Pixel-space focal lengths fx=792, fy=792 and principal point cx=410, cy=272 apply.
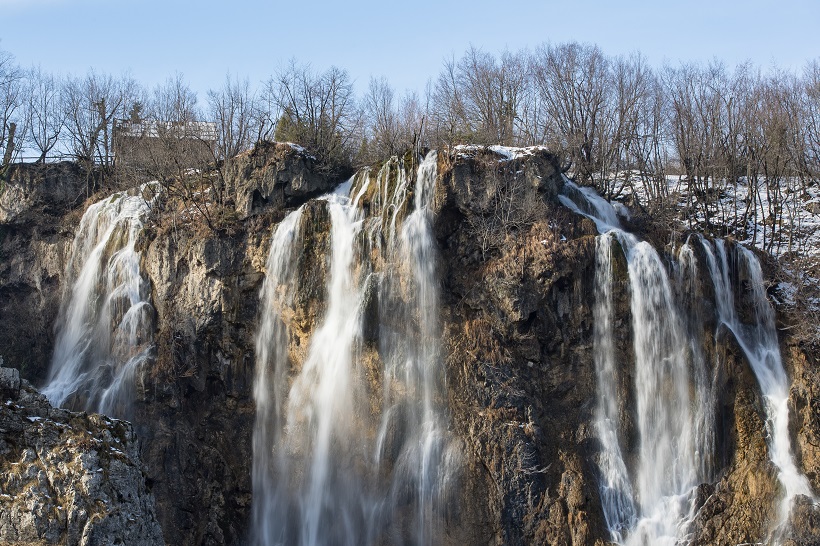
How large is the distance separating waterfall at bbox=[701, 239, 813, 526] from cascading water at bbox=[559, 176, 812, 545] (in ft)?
0.10

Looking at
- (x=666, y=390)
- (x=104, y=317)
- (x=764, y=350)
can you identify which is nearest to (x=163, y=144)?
(x=104, y=317)

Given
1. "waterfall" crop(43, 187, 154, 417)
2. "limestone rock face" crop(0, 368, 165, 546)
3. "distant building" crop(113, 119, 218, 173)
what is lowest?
"limestone rock face" crop(0, 368, 165, 546)

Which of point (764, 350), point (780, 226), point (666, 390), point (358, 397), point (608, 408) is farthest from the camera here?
point (780, 226)

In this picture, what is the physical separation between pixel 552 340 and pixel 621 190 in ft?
33.8

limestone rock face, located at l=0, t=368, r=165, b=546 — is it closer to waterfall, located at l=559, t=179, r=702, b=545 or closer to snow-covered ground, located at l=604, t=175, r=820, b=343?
waterfall, located at l=559, t=179, r=702, b=545

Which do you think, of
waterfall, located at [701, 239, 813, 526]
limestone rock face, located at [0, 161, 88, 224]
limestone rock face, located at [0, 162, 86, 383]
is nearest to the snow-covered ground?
waterfall, located at [701, 239, 813, 526]

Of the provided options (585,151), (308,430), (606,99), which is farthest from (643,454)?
(606,99)

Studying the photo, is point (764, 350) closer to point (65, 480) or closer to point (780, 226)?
point (780, 226)

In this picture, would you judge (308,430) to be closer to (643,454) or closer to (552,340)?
(552,340)

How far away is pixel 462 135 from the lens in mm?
31641

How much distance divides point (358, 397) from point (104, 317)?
10.1 metres

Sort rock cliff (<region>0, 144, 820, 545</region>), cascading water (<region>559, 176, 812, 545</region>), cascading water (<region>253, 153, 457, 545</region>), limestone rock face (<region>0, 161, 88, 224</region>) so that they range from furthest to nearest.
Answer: limestone rock face (<region>0, 161, 88, 224</region>) < cascading water (<region>253, 153, 457, 545</region>) < rock cliff (<region>0, 144, 820, 545</region>) < cascading water (<region>559, 176, 812, 545</region>)

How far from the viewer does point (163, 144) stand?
104ft

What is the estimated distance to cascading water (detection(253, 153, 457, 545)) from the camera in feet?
78.4
